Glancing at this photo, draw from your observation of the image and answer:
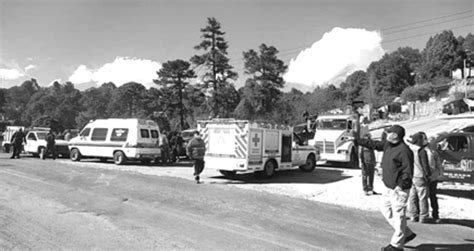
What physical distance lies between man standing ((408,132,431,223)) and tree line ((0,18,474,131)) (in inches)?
1034

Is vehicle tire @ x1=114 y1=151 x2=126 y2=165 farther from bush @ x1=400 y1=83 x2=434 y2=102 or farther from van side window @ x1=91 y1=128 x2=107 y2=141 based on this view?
bush @ x1=400 y1=83 x2=434 y2=102

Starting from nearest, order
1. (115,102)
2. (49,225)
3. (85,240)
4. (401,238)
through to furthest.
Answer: (401,238)
(85,240)
(49,225)
(115,102)

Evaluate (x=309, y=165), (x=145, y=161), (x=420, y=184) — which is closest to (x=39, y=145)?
(x=145, y=161)

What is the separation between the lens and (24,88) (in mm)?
118625

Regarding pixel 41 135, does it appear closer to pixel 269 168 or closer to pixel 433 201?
pixel 269 168

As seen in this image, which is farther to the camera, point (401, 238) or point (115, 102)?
point (115, 102)

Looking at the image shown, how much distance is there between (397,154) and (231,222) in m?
3.32

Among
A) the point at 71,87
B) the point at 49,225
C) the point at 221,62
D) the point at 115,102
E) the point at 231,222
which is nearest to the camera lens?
the point at 49,225

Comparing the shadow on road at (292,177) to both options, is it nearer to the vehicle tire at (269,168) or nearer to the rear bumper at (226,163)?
the vehicle tire at (269,168)

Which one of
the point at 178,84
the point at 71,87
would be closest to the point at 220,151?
the point at 178,84

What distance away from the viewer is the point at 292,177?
14.2 m

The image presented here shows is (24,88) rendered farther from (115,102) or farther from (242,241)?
(242,241)

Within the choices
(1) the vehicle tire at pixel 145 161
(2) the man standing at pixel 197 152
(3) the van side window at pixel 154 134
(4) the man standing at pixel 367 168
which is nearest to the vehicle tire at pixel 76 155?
(1) the vehicle tire at pixel 145 161

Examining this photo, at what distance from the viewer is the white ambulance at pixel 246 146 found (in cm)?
1262
